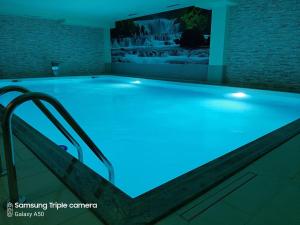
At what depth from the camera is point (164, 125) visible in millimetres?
3934

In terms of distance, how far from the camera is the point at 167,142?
3188 millimetres

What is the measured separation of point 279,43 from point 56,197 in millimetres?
7287

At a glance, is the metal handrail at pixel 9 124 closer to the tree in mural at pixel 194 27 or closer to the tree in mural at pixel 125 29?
the tree in mural at pixel 194 27

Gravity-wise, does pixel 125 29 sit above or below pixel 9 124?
above

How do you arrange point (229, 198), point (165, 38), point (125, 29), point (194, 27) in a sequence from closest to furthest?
point (229, 198) → point (194, 27) → point (165, 38) → point (125, 29)

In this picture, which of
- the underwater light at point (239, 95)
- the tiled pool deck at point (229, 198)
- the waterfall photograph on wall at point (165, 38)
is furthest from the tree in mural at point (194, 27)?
the tiled pool deck at point (229, 198)

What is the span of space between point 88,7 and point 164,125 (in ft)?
20.9

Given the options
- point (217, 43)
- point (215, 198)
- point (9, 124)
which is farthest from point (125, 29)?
point (215, 198)

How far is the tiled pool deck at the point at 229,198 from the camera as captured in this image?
1150 mm

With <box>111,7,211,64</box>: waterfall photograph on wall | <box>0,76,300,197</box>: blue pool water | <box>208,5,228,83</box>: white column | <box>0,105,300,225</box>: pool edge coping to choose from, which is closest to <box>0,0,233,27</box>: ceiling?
<box>208,5,228,83</box>: white column

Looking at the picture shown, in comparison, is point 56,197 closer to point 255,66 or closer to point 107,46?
point 255,66

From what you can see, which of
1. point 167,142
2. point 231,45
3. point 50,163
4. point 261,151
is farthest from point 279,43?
point 50,163

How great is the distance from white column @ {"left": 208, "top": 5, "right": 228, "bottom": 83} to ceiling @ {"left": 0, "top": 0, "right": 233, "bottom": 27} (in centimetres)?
32

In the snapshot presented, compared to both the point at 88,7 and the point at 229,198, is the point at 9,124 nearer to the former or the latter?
the point at 229,198
